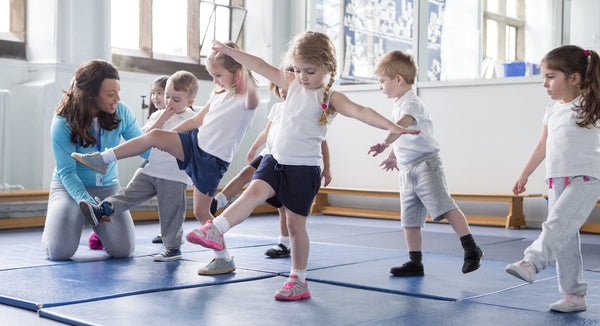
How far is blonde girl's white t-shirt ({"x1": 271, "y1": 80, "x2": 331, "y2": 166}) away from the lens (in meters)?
2.80

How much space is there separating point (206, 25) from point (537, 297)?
18.5 ft

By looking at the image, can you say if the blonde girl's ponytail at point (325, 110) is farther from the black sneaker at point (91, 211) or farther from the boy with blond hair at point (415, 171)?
the black sneaker at point (91, 211)

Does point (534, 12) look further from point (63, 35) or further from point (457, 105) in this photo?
point (63, 35)

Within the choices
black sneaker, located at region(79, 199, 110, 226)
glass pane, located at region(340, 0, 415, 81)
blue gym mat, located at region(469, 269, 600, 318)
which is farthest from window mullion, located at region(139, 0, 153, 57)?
blue gym mat, located at region(469, 269, 600, 318)

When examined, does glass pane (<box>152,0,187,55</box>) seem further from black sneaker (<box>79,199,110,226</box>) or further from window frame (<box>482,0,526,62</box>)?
black sneaker (<box>79,199,110,226</box>)

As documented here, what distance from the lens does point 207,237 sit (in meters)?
2.58

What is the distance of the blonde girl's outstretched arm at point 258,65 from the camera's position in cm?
293

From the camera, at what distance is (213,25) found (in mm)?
7684

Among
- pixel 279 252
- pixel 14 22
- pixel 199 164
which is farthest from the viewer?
pixel 14 22

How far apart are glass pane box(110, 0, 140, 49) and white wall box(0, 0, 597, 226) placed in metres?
0.50

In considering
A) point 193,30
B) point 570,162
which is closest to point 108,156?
point 570,162

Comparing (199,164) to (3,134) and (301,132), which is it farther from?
(3,134)

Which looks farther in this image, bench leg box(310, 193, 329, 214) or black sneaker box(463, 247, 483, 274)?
bench leg box(310, 193, 329, 214)

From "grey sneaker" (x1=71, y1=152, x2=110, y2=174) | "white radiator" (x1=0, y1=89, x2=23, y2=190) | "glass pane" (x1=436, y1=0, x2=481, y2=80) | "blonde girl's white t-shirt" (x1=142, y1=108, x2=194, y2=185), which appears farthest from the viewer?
"glass pane" (x1=436, y1=0, x2=481, y2=80)
